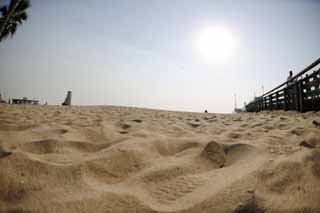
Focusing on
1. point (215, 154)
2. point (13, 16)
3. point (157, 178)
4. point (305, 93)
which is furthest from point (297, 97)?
point (13, 16)

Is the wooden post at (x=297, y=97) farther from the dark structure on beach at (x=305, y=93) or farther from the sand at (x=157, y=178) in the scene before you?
the sand at (x=157, y=178)

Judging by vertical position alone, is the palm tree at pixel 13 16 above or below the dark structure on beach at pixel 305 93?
above

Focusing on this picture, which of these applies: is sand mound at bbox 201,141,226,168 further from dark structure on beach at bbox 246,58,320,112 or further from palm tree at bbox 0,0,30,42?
palm tree at bbox 0,0,30,42

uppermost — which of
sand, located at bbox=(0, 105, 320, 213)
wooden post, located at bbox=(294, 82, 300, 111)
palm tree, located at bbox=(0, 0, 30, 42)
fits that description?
palm tree, located at bbox=(0, 0, 30, 42)

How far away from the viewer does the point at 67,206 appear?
0.63 metres

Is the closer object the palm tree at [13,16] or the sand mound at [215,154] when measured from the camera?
the sand mound at [215,154]

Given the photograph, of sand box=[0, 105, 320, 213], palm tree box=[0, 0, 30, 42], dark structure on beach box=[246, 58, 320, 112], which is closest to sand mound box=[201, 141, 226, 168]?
sand box=[0, 105, 320, 213]

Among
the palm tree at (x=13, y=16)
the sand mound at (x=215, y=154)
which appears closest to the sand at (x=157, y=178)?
the sand mound at (x=215, y=154)

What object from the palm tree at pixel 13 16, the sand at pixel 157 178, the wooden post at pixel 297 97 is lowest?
the sand at pixel 157 178

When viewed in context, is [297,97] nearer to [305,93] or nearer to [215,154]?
[305,93]

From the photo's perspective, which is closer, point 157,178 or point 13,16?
point 157,178

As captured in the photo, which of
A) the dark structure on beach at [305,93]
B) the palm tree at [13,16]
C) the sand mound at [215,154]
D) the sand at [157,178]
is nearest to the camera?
the sand at [157,178]

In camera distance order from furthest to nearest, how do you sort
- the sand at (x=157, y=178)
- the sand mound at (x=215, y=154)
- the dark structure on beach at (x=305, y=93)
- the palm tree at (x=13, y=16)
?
1. the palm tree at (x=13, y=16)
2. the dark structure on beach at (x=305, y=93)
3. the sand mound at (x=215, y=154)
4. the sand at (x=157, y=178)

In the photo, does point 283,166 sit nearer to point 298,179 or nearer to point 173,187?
point 298,179
